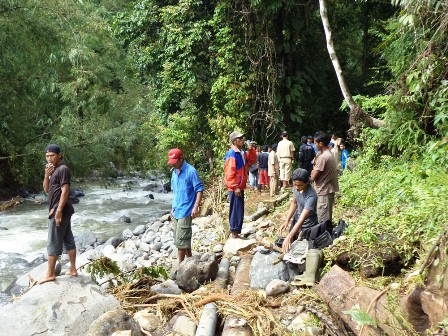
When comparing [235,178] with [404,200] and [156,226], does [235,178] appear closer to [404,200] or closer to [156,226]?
[404,200]

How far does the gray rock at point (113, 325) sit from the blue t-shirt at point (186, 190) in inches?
81.6

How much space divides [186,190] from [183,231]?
2.00 feet

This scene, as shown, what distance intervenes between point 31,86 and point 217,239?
1222cm

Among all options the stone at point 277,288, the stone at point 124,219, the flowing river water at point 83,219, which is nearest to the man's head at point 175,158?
the stone at point 277,288

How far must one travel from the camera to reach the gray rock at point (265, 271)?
5.48 meters

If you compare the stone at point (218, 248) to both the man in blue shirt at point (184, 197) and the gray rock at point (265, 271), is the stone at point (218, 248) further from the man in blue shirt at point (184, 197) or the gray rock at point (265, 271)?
the gray rock at point (265, 271)

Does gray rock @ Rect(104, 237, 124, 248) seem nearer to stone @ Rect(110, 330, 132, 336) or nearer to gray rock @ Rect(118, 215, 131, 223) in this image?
gray rock @ Rect(118, 215, 131, 223)

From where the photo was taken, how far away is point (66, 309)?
5305 millimetres

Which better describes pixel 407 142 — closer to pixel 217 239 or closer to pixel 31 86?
pixel 217 239

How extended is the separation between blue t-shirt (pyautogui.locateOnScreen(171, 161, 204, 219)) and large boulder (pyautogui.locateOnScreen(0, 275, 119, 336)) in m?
1.61

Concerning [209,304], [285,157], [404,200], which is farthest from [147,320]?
[285,157]

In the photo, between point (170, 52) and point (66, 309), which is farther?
point (170, 52)

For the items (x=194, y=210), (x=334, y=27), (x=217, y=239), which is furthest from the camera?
(x=334, y=27)

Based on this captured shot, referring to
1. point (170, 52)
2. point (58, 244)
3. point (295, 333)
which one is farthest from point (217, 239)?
point (170, 52)
